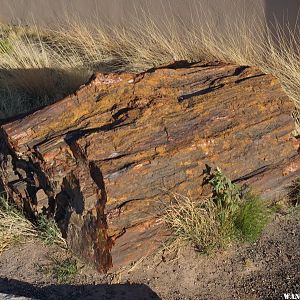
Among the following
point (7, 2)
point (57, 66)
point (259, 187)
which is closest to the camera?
point (259, 187)

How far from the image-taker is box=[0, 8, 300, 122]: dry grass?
6.45 m

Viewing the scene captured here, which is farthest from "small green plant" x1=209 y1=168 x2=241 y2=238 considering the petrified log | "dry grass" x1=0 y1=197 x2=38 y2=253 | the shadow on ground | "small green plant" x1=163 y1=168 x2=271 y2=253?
"dry grass" x1=0 y1=197 x2=38 y2=253

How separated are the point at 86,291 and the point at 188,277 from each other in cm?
65

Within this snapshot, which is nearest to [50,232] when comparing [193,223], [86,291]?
[86,291]

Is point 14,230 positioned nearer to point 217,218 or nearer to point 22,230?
point 22,230

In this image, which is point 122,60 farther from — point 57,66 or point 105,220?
point 105,220

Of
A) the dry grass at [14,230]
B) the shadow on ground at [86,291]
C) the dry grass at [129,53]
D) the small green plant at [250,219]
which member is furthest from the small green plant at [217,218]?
the dry grass at [129,53]

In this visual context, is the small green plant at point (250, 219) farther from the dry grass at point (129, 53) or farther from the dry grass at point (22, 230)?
the dry grass at point (129, 53)

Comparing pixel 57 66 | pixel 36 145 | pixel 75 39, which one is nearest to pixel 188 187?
pixel 36 145

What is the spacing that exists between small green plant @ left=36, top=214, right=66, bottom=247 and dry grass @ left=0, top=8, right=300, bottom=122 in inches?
94.7

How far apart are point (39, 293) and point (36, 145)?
0.97 metres

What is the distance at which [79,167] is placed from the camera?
3838 millimetres

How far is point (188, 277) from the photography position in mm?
3740

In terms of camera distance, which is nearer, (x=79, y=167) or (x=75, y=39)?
(x=79, y=167)
